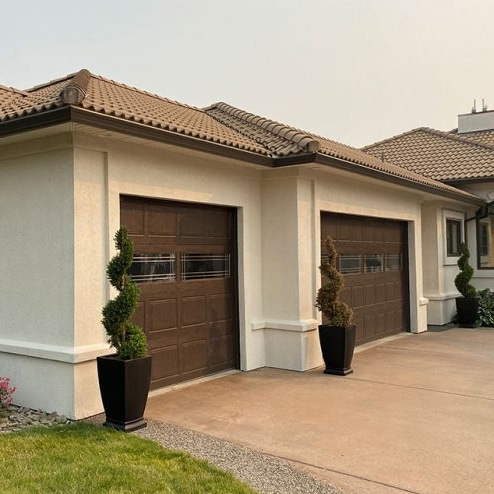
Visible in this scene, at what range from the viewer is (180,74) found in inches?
555

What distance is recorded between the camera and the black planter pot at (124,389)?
537cm

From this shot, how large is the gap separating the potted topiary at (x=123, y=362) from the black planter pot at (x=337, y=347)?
335 cm

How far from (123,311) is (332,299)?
3686mm

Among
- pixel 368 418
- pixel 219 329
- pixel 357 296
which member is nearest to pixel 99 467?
pixel 368 418

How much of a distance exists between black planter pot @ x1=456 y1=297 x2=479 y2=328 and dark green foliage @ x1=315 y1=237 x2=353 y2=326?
6.44 m

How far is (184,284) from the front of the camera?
7578mm

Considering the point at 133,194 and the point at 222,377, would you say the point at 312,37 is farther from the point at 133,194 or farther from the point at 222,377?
the point at 222,377

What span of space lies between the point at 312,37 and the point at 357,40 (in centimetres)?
97

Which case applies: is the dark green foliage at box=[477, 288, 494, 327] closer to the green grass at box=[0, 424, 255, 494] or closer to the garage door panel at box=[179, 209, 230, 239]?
the garage door panel at box=[179, 209, 230, 239]

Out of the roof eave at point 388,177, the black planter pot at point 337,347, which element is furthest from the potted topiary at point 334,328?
the roof eave at point 388,177

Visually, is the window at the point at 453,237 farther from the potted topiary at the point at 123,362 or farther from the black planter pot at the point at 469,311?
the potted topiary at the point at 123,362

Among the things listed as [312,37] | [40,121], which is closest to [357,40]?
[312,37]

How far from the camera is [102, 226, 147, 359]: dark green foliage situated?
217 inches

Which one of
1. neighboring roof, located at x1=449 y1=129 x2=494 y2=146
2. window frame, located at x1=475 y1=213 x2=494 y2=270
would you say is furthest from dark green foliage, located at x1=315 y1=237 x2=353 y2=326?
neighboring roof, located at x1=449 y1=129 x2=494 y2=146
